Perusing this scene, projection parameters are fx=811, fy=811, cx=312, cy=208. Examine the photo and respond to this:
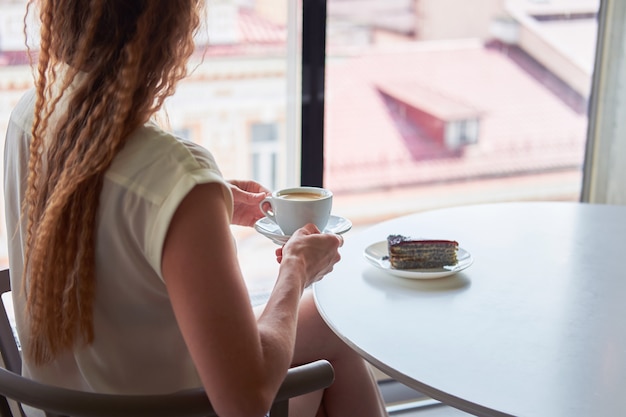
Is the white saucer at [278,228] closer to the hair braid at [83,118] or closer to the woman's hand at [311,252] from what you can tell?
the woman's hand at [311,252]

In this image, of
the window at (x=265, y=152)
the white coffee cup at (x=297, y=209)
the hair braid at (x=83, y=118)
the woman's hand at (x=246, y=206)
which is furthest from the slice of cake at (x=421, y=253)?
the window at (x=265, y=152)

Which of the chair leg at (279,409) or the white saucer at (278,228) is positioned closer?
the chair leg at (279,409)

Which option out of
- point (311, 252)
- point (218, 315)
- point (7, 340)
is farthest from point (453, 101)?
point (218, 315)

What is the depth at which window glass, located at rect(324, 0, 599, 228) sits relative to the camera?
255 centimetres

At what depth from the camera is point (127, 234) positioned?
1.04m

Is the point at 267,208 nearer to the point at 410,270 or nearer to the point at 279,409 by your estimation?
the point at 410,270

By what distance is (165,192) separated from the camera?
3.24 ft

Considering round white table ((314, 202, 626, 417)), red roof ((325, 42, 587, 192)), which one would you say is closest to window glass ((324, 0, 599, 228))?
red roof ((325, 42, 587, 192))

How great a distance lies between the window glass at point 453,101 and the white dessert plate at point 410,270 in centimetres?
93

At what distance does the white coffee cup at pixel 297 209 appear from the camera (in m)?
1.33

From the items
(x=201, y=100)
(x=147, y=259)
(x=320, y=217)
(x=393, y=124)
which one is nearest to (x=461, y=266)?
(x=320, y=217)

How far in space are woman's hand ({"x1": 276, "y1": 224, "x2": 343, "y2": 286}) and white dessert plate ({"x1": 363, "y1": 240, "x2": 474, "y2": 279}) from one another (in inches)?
7.3

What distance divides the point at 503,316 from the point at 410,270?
0.70 ft

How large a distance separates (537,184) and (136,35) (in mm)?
2267
